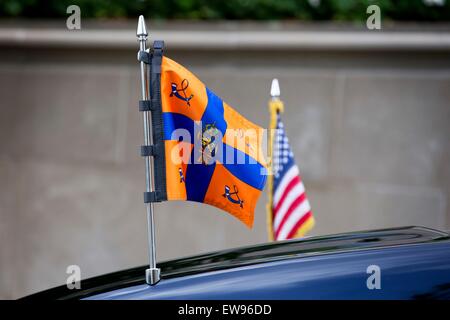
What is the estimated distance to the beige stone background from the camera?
7.09 metres

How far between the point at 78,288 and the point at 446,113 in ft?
15.7

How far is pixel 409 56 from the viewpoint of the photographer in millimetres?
7098

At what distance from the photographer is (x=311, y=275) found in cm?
257

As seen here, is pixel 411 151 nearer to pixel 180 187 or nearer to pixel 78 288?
pixel 180 187

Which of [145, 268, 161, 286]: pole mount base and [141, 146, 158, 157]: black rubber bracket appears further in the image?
[141, 146, 158, 157]: black rubber bracket

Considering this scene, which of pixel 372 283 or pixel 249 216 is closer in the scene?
pixel 372 283

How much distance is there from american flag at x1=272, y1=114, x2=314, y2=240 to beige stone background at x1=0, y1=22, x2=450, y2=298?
1889mm

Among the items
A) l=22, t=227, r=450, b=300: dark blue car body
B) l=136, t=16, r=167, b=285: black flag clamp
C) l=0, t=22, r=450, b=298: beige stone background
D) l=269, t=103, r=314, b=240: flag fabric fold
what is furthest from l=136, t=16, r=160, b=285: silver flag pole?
l=0, t=22, r=450, b=298: beige stone background

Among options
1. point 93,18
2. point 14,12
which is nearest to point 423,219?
point 93,18

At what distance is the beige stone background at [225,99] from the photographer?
7090 mm

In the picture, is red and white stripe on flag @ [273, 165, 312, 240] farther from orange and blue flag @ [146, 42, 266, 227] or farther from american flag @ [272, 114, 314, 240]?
orange and blue flag @ [146, 42, 266, 227]

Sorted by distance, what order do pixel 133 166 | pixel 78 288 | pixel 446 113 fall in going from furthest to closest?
pixel 133 166 < pixel 446 113 < pixel 78 288

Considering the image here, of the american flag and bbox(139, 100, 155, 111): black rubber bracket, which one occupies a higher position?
bbox(139, 100, 155, 111): black rubber bracket

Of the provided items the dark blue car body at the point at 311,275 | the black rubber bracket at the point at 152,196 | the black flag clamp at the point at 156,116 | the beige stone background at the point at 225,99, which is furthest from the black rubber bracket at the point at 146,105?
the beige stone background at the point at 225,99
